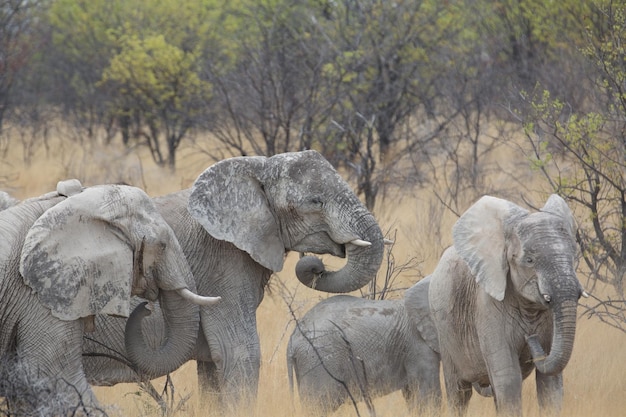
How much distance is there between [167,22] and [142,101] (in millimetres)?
2541

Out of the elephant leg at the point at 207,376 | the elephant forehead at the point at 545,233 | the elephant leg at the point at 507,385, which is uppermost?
the elephant forehead at the point at 545,233

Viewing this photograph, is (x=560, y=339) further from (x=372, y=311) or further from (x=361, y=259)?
(x=372, y=311)

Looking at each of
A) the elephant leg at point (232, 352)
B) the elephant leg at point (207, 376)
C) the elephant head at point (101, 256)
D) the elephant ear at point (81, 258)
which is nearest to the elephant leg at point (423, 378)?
the elephant leg at point (232, 352)

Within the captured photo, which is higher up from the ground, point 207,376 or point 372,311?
point 372,311

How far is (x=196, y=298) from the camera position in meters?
5.02

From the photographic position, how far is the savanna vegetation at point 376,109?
7305 millimetres

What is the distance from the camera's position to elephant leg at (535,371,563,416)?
5.10 meters

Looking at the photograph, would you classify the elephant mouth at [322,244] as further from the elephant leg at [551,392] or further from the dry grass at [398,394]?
the elephant leg at [551,392]

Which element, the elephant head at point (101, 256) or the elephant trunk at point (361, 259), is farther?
the elephant trunk at point (361, 259)

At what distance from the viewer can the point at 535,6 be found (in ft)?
58.2

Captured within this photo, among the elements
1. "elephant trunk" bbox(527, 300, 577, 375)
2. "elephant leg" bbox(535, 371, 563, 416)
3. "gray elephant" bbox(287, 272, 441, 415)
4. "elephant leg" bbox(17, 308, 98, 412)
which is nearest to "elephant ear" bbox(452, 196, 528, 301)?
"elephant trunk" bbox(527, 300, 577, 375)

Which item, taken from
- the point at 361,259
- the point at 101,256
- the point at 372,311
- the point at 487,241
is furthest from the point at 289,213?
the point at 101,256

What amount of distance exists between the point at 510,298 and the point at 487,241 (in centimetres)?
27

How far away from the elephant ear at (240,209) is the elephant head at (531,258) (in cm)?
99
